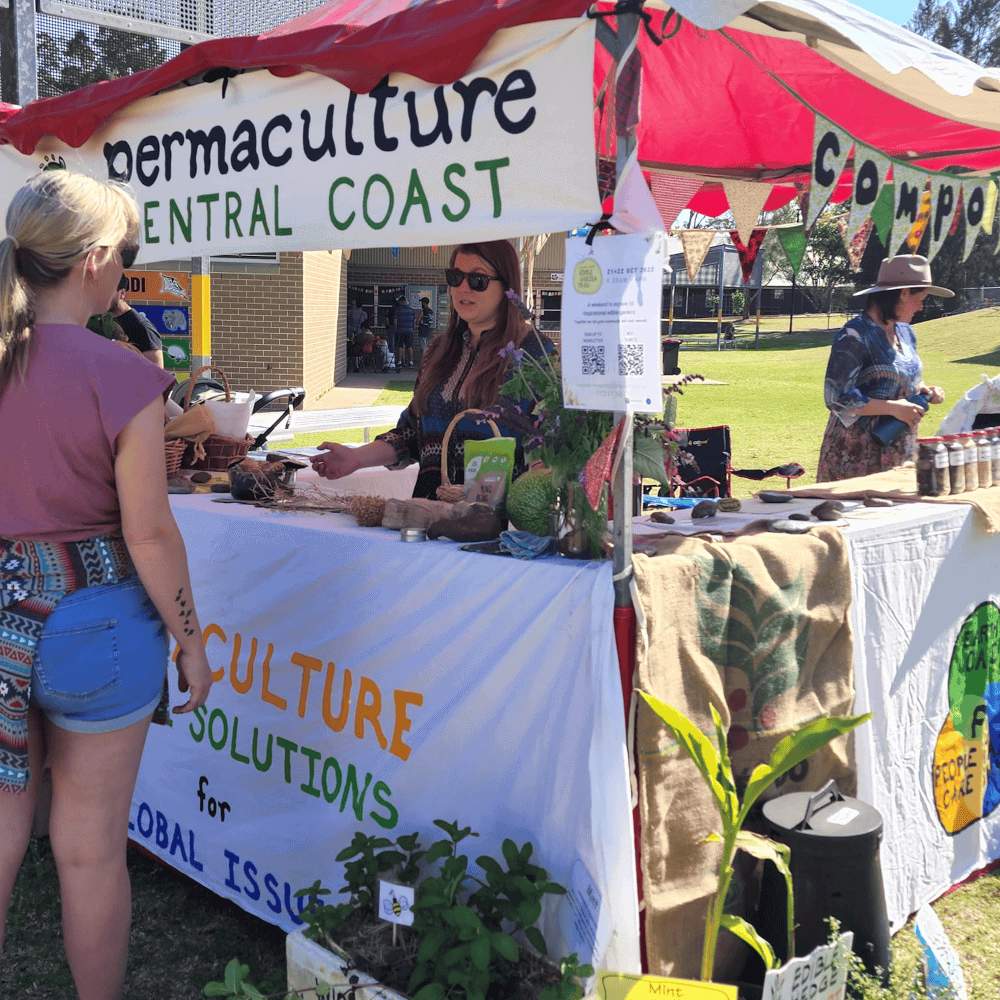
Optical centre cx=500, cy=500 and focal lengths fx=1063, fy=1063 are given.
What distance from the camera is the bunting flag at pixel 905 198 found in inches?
128


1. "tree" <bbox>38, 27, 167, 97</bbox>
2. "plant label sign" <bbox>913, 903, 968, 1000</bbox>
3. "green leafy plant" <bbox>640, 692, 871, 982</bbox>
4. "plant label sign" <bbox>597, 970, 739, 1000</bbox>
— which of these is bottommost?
"plant label sign" <bbox>913, 903, 968, 1000</bbox>

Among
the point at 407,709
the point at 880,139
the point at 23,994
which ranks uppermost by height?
the point at 880,139

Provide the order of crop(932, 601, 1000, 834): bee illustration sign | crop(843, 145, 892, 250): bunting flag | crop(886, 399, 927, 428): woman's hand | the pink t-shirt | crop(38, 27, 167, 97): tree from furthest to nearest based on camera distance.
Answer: crop(38, 27, 167, 97): tree < crop(886, 399, 927, 428): woman's hand < crop(932, 601, 1000, 834): bee illustration sign < crop(843, 145, 892, 250): bunting flag < the pink t-shirt

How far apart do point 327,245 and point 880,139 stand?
297cm

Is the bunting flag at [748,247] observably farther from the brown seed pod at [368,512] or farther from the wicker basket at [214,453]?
the brown seed pod at [368,512]

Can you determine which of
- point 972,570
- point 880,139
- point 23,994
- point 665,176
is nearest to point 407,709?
point 23,994

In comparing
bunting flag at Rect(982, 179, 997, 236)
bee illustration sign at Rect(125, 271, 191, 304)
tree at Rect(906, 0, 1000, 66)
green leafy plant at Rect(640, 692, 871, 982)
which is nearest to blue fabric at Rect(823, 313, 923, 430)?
bunting flag at Rect(982, 179, 997, 236)

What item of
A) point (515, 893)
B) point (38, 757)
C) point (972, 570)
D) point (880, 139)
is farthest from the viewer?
point (880, 139)

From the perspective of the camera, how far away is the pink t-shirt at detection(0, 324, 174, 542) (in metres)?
1.99

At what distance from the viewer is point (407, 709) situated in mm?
2656

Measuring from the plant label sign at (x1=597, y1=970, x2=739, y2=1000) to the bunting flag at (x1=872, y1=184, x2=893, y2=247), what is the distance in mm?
2222

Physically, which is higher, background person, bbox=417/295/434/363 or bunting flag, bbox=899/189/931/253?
background person, bbox=417/295/434/363

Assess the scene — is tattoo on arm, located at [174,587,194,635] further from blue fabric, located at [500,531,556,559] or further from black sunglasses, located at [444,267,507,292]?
black sunglasses, located at [444,267,507,292]

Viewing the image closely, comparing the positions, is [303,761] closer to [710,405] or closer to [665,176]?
[665,176]
